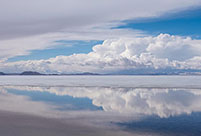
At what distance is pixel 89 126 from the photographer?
20000mm

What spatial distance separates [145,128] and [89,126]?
4.49 meters

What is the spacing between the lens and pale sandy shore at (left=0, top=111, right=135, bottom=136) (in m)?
17.9

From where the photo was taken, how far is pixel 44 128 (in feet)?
64.0

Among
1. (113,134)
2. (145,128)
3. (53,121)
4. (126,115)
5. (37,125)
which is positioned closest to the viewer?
(113,134)

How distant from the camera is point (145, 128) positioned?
746 inches

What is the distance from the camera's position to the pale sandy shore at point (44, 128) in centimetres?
1788

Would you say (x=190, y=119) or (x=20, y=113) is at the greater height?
(x=190, y=119)

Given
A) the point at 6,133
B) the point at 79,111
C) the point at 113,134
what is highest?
the point at 79,111

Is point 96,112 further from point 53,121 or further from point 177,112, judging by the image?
point 177,112

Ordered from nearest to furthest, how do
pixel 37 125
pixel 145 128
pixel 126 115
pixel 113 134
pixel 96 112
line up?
pixel 113 134
pixel 145 128
pixel 37 125
pixel 126 115
pixel 96 112

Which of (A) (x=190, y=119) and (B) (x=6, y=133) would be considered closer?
(B) (x=6, y=133)

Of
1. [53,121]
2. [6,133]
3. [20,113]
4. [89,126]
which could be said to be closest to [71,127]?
[89,126]

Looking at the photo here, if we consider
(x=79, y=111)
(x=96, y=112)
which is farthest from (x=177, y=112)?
(x=79, y=111)

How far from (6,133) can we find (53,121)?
4.86 metres
